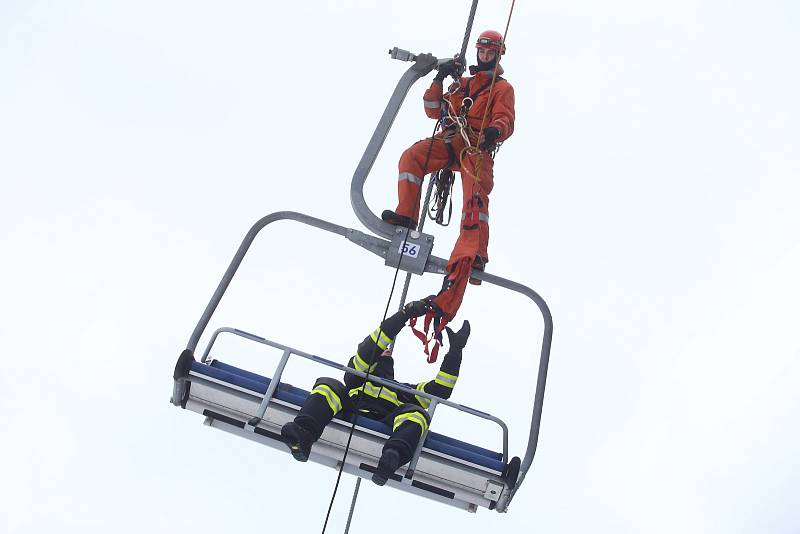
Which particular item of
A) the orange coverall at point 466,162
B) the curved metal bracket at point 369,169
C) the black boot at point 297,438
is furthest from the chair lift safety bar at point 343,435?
the curved metal bracket at point 369,169

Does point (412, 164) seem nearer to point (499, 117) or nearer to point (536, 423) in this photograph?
point (499, 117)

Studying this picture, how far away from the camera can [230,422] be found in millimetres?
6383

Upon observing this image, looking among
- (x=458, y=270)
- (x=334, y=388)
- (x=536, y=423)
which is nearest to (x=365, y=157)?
(x=458, y=270)

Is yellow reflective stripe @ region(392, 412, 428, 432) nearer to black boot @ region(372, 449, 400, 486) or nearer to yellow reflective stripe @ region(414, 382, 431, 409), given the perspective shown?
black boot @ region(372, 449, 400, 486)

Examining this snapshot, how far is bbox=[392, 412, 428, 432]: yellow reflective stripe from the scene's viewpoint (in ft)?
20.9

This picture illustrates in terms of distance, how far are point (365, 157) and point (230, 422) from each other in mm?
2016

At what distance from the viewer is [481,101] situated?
800 centimetres

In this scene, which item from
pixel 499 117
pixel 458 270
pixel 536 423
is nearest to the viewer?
pixel 536 423

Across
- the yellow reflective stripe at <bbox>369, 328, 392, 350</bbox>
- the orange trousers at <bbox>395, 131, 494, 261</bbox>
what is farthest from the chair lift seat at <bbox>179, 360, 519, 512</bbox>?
the orange trousers at <bbox>395, 131, 494, 261</bbox>

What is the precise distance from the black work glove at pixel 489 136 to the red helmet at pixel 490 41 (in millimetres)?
889

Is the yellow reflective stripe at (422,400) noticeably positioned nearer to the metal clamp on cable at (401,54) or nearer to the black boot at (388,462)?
the black boot at (388,462)

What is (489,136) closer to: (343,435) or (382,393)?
(382,393)

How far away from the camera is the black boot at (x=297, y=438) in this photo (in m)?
6.20

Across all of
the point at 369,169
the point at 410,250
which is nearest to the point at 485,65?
the point at 369,169
